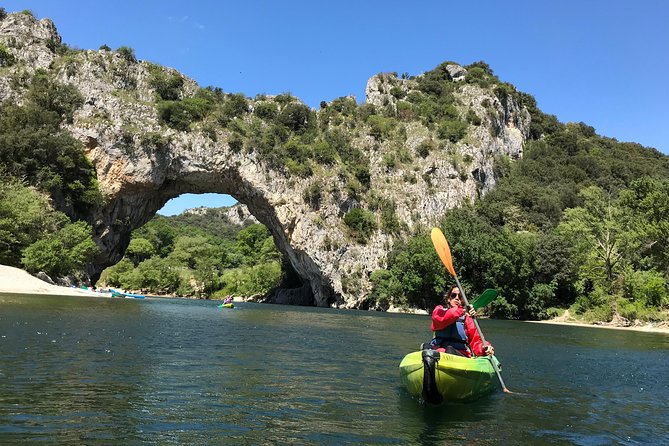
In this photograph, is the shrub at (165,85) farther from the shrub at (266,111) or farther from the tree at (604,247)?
the tree at (604,247)

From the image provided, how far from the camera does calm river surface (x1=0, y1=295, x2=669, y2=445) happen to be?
6441 mm

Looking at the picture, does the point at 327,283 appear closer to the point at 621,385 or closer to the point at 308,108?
the point at 308,108

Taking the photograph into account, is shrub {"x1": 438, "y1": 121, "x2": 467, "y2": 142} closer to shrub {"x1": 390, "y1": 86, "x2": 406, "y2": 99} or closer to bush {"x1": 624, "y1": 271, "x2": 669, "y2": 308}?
shrub {"x1": 390, "y1": 86, "x2": 406, "y2": 99}

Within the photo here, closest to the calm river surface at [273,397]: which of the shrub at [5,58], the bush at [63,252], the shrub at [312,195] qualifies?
the bush at [63,252]

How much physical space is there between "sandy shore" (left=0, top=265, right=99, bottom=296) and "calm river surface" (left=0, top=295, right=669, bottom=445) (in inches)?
815

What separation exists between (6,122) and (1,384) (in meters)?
44.5

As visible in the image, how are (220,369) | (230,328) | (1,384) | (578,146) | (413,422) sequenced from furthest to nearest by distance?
1. (578,146)
2. (230,328)
3. (220,369)
4. (1,384)
5. (413,422)

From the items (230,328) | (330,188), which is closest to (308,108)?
(330,188)

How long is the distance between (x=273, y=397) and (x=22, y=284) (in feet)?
110

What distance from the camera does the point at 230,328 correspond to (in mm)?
20625

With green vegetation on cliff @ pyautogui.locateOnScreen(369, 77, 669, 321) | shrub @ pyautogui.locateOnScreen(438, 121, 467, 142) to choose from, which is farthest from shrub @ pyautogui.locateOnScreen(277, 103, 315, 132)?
green vegetation on cliff @ pyautogui.locateOnScreen(369, 77, 669, 321)

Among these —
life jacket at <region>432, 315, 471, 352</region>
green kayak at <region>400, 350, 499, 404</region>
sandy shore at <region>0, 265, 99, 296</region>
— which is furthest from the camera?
sandy shore at <region>0, 265, 99, 296</region>

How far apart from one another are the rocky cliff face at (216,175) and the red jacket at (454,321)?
43.1 m

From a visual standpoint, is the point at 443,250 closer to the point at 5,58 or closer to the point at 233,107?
the point at 233,107
